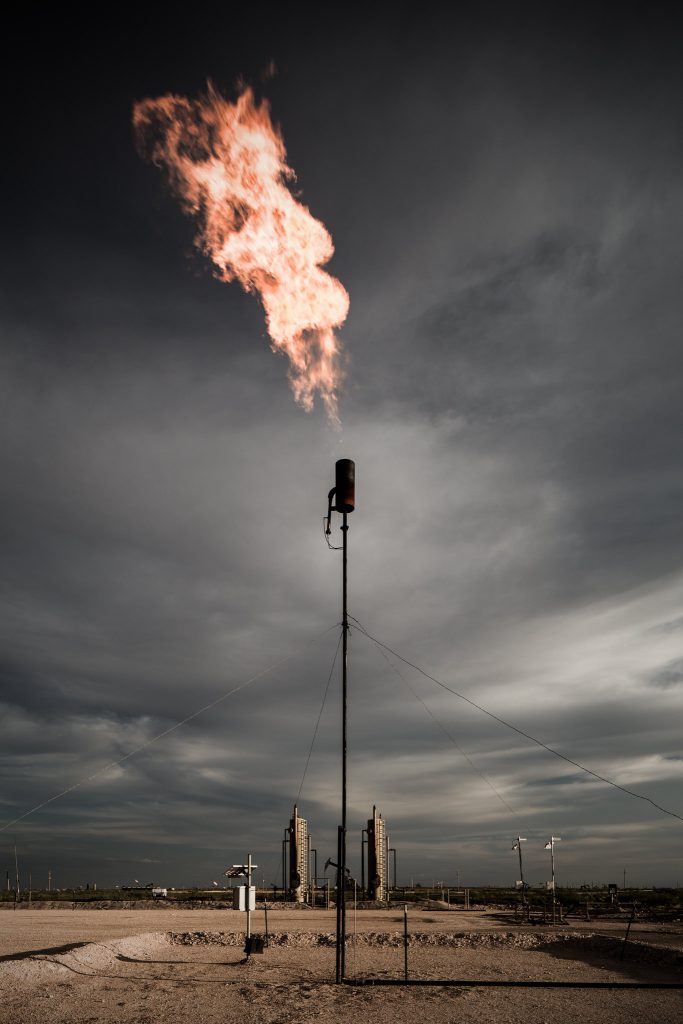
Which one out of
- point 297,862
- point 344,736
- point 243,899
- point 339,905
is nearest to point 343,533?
point 344,736

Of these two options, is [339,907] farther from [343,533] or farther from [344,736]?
[343,533]

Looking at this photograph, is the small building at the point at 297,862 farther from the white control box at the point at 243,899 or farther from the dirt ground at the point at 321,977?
the white control box at the point at 243,899

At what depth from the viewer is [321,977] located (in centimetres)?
1903

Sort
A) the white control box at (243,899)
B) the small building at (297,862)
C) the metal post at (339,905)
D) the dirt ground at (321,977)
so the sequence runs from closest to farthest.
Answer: the dirt ground at (321,977) < the metal post at (339,905) < the white control box at (243,899) < the small building at (297,862)

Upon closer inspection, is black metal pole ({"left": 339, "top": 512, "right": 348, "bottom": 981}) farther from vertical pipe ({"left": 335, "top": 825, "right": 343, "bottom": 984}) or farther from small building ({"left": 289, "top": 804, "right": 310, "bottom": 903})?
small building ({"left": 289, "top": 804, "right": 310, "bottom": 903})

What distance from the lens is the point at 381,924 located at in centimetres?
3788

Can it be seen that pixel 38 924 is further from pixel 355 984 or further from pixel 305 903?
pixel 355 984

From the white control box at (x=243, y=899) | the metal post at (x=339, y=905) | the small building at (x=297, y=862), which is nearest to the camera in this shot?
the metal post at (x=339, y=905)

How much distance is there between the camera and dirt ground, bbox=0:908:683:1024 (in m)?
15.1

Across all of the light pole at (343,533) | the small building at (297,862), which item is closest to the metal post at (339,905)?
the light pole at (343,533)

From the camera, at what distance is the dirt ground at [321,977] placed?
1511cm

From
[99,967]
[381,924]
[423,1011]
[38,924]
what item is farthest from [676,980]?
[38,924]

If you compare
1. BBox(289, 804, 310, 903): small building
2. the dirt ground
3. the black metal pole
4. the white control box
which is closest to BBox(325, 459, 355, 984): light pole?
the black metal pole

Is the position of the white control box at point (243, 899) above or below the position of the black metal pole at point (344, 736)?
below
